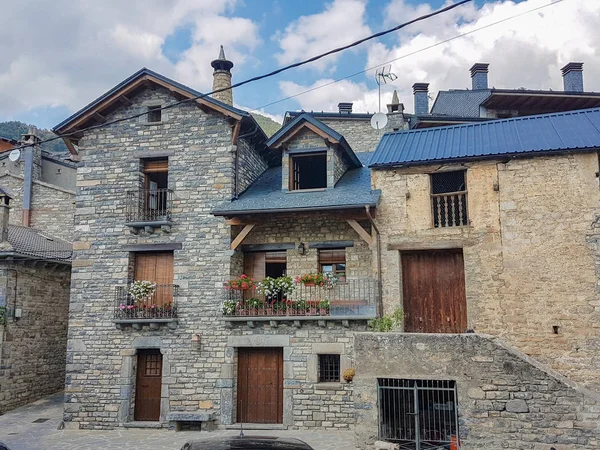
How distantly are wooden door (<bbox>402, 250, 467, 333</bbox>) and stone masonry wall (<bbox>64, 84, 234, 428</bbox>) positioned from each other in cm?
491

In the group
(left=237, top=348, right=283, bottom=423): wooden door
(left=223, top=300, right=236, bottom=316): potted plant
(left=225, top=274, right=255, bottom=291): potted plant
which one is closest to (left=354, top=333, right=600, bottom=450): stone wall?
(left=237, top=348, right=283, bottom=423): wooden door

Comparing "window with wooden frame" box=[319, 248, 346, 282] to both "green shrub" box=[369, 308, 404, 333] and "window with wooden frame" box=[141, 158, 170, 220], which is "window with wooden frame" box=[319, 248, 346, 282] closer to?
"green shrub" box=[369, 308, 404, 333]

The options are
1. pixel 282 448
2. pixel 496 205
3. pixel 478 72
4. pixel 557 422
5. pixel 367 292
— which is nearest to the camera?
pixel 282 448

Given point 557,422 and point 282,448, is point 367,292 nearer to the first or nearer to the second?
point 557,422

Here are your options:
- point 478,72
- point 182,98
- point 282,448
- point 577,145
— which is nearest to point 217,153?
point 182,98

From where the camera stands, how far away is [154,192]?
15.9m

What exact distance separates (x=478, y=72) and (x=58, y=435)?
22.4m

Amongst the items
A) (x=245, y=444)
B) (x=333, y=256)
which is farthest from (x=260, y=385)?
(x=245, y=444)

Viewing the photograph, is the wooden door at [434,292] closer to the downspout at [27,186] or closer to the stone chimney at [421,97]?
the stone chimney at [421,97]

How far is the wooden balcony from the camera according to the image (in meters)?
13.6

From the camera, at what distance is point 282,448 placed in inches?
248

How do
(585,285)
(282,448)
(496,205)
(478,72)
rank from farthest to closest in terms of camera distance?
(478,72) → (496,205) → (585,285) → (282,448)

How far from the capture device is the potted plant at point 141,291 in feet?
49.3

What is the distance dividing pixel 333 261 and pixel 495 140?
523cm
